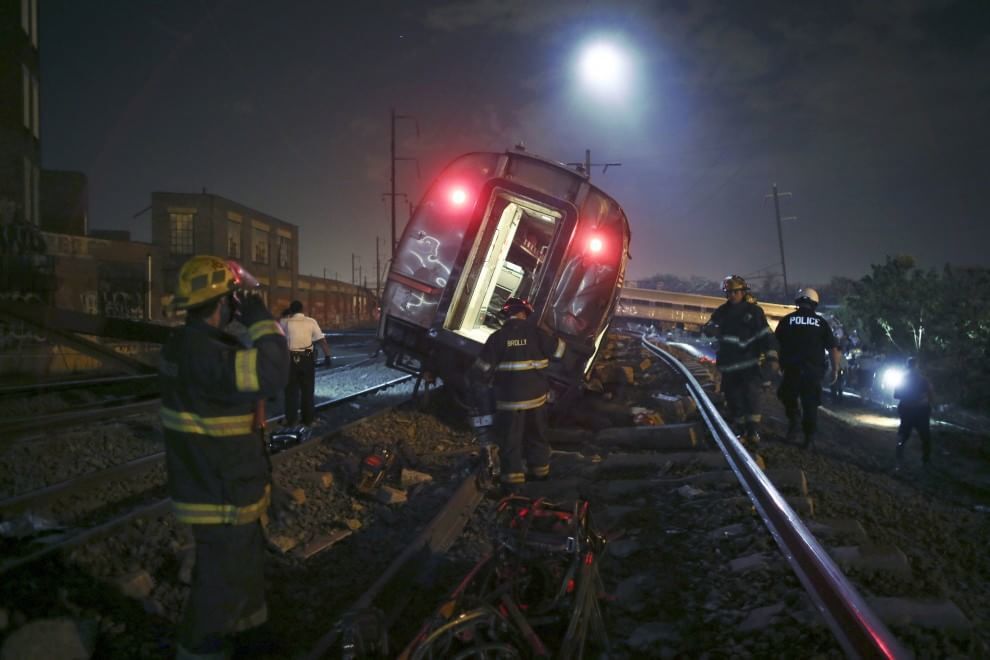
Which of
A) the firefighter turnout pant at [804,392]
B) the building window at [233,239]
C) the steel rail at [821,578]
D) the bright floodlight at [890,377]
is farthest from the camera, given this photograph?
the building window at [233,239]

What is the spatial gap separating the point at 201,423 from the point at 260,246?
4286 centimetres

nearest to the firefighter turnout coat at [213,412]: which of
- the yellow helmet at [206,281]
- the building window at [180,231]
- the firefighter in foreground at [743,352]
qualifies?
the yellow helmet at [206,281]

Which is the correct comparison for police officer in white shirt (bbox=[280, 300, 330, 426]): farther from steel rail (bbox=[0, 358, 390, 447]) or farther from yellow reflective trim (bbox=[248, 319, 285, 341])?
yellow reflective trim (bbox=[248, 319, 285, 341])

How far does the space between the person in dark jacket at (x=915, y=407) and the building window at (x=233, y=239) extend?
3648 centimetres

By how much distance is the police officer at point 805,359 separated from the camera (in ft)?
22.1

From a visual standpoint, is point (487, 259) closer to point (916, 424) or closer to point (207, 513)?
point (207, 513)

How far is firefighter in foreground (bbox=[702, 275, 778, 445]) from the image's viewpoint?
6.60m

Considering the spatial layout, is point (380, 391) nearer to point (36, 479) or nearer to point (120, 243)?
point (36, 479)

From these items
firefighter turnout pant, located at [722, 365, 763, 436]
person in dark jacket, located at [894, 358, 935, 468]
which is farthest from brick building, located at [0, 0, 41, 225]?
person in dark jacket, located at [894, 358, 935, 468]

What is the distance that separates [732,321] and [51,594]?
621 cm

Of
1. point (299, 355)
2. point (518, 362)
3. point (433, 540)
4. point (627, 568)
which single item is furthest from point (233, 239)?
point (627, 568)

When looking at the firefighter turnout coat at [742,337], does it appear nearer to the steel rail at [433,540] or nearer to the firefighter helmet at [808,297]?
the firefighter helmet at [808,297]

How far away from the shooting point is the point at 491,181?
7.29 metres

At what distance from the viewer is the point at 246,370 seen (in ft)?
8.02
